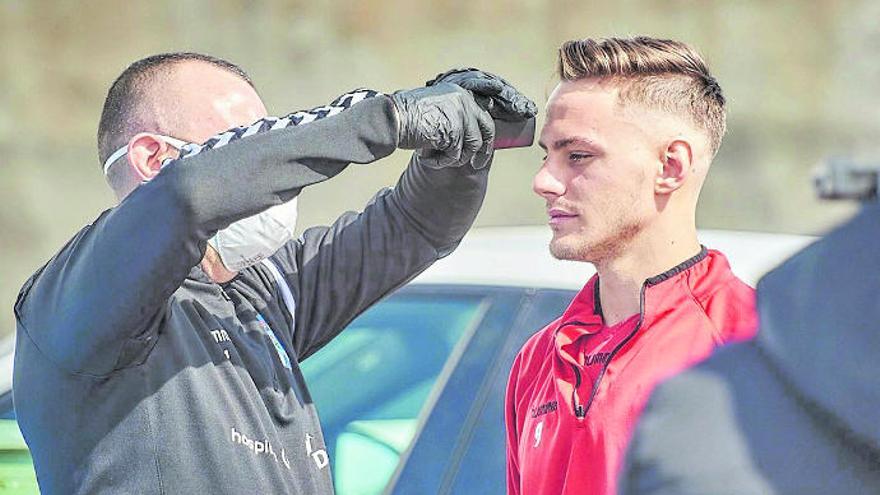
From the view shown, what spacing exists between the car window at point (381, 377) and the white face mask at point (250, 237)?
61cm

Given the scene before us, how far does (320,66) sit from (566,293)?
4884 millimetres

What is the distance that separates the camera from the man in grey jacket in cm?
220

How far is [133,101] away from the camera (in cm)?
267

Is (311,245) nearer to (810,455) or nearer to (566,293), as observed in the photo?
(566,293)

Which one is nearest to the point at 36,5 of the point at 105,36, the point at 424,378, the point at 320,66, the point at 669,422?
the point at 105,36

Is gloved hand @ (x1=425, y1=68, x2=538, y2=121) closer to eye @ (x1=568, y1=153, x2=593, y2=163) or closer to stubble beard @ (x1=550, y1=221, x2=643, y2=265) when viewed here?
eye @ (x1=568, y1=153, x2=593, y2=163)

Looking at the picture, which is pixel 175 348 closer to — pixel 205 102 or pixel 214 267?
pixel 214 267

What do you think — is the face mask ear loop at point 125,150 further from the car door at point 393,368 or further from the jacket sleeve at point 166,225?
the car door at point 393,368

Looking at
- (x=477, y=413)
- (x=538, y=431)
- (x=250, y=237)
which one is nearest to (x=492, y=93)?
(x=250, y=237)

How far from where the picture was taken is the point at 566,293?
3.12m

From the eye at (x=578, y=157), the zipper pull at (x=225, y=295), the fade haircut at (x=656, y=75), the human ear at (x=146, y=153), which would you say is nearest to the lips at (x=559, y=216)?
the eye at (x=578, y=157)

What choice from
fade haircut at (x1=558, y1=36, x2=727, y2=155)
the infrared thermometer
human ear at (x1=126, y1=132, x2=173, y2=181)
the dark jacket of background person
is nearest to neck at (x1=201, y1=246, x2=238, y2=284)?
human ear at (x1=126, y1=132, x2=173, y2=181)

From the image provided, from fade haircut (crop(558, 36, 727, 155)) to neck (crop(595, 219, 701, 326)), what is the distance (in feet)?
0.79

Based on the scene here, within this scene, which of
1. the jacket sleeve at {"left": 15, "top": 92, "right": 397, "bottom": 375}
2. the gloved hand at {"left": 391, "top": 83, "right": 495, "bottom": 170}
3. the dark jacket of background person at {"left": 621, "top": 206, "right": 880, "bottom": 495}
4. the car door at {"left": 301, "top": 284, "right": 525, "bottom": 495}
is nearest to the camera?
the dark jacket of background person at {"left": 621, "top": 206, "right": 880, "bottom": 495}
